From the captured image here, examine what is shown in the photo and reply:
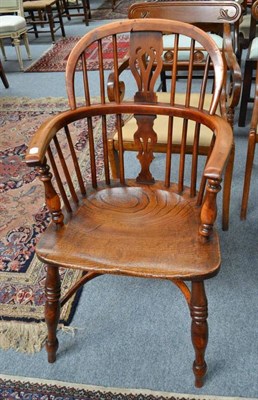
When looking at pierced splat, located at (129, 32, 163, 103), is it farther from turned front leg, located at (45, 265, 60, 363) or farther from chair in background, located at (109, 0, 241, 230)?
turned front leg, located at (45, 265, 60, 363)

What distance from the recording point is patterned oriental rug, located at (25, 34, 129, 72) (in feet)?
12.7

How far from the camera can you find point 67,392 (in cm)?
117

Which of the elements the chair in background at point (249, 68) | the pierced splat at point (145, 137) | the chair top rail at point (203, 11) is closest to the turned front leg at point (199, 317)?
the pierced splat at point (145, 137)

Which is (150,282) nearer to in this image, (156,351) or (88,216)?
(156,351)

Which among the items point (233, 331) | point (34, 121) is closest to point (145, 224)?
point (233, 331)

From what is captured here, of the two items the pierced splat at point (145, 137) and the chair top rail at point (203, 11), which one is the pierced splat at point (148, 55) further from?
the chair top rail at point (203, 11)

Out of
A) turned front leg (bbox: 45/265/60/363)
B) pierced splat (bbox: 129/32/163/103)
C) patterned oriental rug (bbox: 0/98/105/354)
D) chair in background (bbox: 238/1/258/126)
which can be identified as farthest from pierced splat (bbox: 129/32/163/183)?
chair in background (bbox: 238/1/258/126)

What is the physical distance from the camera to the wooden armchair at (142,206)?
941mm

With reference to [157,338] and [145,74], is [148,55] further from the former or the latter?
[157,338]

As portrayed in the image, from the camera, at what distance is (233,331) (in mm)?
1304

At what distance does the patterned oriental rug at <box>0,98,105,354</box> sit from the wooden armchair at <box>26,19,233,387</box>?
190mm

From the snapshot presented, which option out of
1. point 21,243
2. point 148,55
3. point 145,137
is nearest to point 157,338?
point 145,137

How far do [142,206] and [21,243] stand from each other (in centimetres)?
79

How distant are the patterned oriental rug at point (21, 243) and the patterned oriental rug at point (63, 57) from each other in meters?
1.20
